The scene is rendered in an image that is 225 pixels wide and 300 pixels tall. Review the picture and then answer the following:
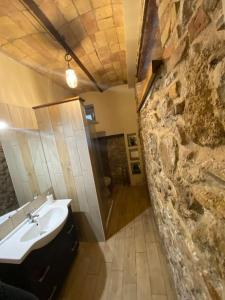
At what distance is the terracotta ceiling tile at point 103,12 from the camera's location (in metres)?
1.48

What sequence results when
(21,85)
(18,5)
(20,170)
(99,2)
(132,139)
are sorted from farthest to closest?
1. (132,139)
2. (21,85)
3. (20,170)
4. (99,2)
5. (18,5)

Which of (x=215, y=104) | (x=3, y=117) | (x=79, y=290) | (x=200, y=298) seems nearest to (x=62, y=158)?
(x=3, y=117)

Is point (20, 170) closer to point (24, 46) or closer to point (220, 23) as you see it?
point (24, 46)

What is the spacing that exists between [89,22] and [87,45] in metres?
0.41

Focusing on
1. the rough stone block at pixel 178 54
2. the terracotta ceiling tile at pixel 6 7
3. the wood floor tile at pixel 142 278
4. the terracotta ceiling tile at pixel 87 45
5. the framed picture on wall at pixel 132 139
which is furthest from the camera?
the framed picture on wall at pixel 132 139

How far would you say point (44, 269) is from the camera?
1.50 metres

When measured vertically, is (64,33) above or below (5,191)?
above

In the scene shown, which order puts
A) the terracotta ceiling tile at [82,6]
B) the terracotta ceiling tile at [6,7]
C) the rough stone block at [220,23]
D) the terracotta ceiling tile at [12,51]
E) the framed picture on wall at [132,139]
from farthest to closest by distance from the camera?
the framed picture on wall at [132,139] → the terracotta ceiling tile at [12,51] → the terracotta ceiling tile at [82,6] → the terracotta ceiling tile at [6,7] → the rough stone block at [220,23]

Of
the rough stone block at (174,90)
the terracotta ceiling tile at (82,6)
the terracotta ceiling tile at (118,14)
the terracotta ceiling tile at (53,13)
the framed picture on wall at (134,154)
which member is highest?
the terracotta ceiling tile at (82,6)

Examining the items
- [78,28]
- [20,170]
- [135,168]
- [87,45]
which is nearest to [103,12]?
[78,28]

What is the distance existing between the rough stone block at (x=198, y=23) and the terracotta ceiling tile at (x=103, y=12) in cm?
138

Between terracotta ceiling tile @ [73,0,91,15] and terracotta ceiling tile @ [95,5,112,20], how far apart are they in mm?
95

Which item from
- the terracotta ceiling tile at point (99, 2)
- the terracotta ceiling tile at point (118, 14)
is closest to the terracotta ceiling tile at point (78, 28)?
the terracotta ceiling tile at point (99, 2)

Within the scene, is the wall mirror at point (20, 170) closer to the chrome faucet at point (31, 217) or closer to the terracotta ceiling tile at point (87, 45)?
the chrome faucet at point (31, 217)
